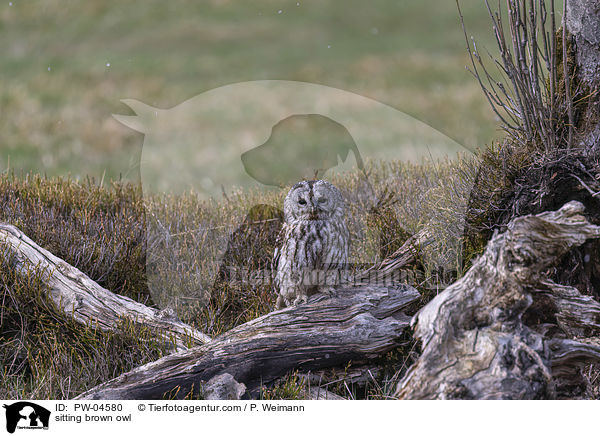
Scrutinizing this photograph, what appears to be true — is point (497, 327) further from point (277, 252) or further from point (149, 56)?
point (149, 56)

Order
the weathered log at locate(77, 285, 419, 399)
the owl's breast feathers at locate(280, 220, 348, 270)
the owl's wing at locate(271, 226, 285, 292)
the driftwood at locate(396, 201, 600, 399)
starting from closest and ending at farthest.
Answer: the driftwood at locate(396, 201, 600, 399) < the weathered log at locate(77, 285, 419, 399) < the owl's breast feathers at locate(280, 220, 348, 270) < the owl's wing at locate(271, 226, 285, 292)

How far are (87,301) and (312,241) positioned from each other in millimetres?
1641

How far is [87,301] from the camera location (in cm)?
365

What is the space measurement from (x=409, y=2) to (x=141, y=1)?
3857mm

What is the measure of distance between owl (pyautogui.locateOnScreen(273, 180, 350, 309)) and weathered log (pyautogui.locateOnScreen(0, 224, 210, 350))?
0.83m

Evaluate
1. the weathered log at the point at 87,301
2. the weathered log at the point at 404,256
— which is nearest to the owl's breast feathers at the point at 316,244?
the weathered log at the point at 404,256

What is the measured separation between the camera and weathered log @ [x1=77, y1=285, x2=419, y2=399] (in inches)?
120

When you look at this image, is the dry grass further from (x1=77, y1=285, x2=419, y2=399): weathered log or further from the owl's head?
the owl's head

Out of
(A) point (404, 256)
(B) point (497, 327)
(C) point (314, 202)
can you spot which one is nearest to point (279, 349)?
(C) point (314, 202)
